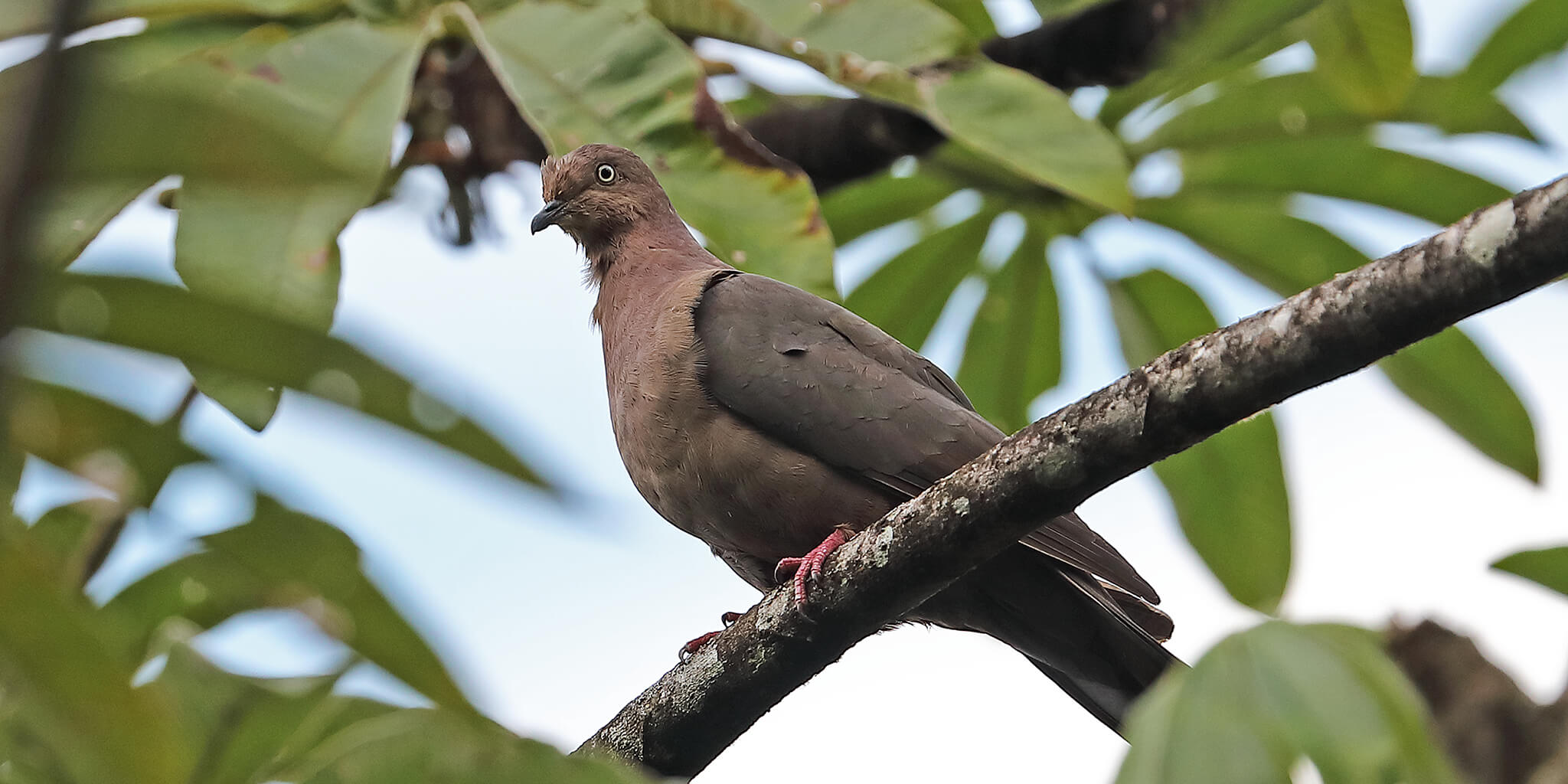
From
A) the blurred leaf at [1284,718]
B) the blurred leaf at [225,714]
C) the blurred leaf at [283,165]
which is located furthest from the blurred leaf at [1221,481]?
the blurred leaf at [225,714]

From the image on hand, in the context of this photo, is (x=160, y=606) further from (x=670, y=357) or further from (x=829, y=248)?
(x=829, y=248)

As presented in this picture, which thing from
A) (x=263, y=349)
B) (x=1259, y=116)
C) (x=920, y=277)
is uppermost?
(x=263, y=349)

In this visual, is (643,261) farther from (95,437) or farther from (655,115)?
(95,437)

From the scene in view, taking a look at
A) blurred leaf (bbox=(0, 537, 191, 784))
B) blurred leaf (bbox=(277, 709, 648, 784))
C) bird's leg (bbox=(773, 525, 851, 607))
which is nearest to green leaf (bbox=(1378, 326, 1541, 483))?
bird's leg (bbox=(773, 525, 851, 607))

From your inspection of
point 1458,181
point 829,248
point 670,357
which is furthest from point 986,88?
point 1458,181

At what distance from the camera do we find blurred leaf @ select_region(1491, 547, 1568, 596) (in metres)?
3.24

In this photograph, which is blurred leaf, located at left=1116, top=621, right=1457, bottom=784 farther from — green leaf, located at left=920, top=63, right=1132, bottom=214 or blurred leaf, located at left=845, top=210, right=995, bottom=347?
blurred leaf, located at left=845, top=210, right=995, bottom=347

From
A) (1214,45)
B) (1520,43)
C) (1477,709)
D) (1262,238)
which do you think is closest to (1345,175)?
(1262,238)

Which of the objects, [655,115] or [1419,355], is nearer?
[655,115]

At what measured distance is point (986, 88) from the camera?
3.31 metres

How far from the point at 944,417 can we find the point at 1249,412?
1.29 m

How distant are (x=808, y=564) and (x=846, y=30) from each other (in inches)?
51.1

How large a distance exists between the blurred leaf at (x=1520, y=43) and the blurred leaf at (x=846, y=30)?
5.62 feet

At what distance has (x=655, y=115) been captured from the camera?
3.18 metres
